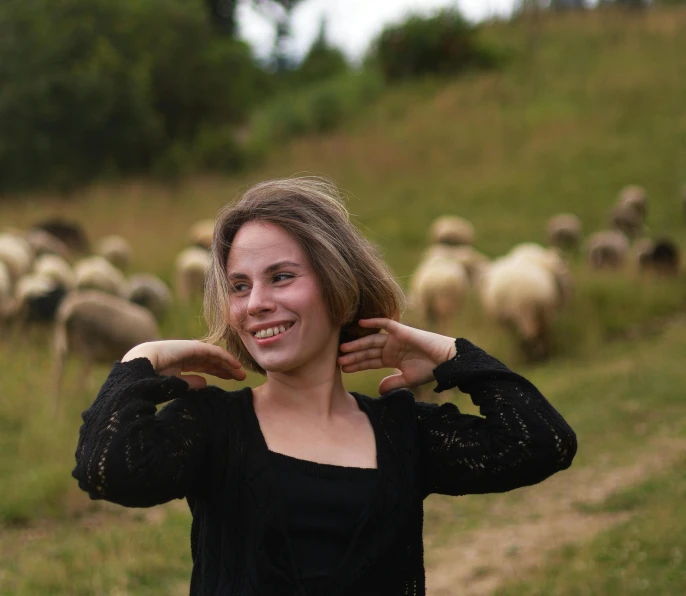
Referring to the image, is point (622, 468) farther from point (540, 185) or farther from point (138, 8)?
point (138, 8)

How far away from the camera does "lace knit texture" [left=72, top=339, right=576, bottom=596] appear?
1.93 meters

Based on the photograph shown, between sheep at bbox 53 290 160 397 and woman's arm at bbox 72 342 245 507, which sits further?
sheep at bbox 53 290 160 397

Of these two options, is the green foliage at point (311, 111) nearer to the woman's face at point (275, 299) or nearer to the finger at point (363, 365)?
the finger at point (363, 365)

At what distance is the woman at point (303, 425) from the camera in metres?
1.95

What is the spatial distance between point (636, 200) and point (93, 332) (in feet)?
42.6

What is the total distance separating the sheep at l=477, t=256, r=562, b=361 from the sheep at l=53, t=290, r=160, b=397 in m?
4.22

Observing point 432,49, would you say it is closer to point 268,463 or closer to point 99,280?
point 99,280

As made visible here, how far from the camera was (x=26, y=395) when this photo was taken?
25.3 feet

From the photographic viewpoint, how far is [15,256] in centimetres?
1222

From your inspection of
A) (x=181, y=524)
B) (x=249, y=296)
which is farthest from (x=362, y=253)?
(x=181, y=524)

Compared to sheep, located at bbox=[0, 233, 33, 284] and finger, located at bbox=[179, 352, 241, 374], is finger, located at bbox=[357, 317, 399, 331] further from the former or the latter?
sheep, located at bbox=[0, 233, 33, 284]

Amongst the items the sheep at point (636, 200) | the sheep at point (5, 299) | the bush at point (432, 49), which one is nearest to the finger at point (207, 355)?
the sheep at point (5, 299)

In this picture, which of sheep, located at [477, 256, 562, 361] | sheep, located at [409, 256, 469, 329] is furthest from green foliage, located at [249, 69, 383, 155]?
sheep, located at [477, 256, 562, 361]

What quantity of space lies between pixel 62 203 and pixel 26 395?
42.0 ft
